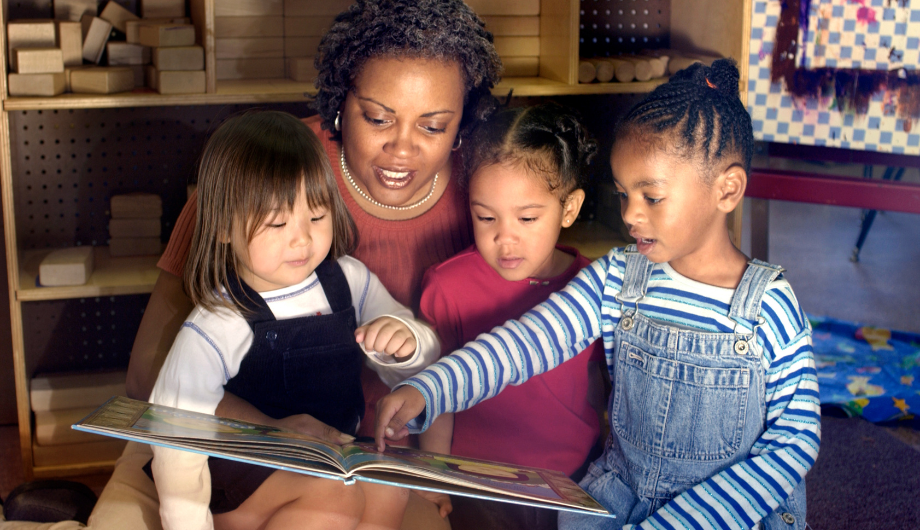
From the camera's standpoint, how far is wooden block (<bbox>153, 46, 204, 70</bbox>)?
2.03 meters

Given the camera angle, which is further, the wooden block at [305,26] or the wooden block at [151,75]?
the wooden block at [305,26]

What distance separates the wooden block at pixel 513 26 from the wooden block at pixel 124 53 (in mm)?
1046

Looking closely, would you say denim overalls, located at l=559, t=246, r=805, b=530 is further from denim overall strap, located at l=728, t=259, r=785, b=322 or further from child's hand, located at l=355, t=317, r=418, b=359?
child's hand, located at l=355, t=317, r=418, b=359

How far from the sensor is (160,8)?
2.28m

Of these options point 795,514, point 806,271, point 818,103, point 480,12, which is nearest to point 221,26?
point 480,12

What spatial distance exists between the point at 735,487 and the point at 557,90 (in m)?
1.34

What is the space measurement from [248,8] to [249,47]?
0.12 metres

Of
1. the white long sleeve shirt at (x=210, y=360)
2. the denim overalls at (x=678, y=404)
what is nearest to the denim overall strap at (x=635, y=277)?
the denim overalls at (x=678, y=404)

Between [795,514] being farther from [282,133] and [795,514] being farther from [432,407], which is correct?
[282,133]

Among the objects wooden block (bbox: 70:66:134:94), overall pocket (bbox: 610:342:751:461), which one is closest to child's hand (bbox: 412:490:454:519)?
overall pocket (bbox: 610:342:751:461)

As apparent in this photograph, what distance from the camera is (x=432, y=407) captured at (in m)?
1.26

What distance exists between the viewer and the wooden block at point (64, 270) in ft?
6.91

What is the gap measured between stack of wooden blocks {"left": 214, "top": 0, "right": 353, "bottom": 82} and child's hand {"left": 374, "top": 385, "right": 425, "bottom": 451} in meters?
1.46

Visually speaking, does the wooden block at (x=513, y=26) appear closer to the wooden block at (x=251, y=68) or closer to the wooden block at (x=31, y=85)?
the wooden block at (x=251, y=68)
